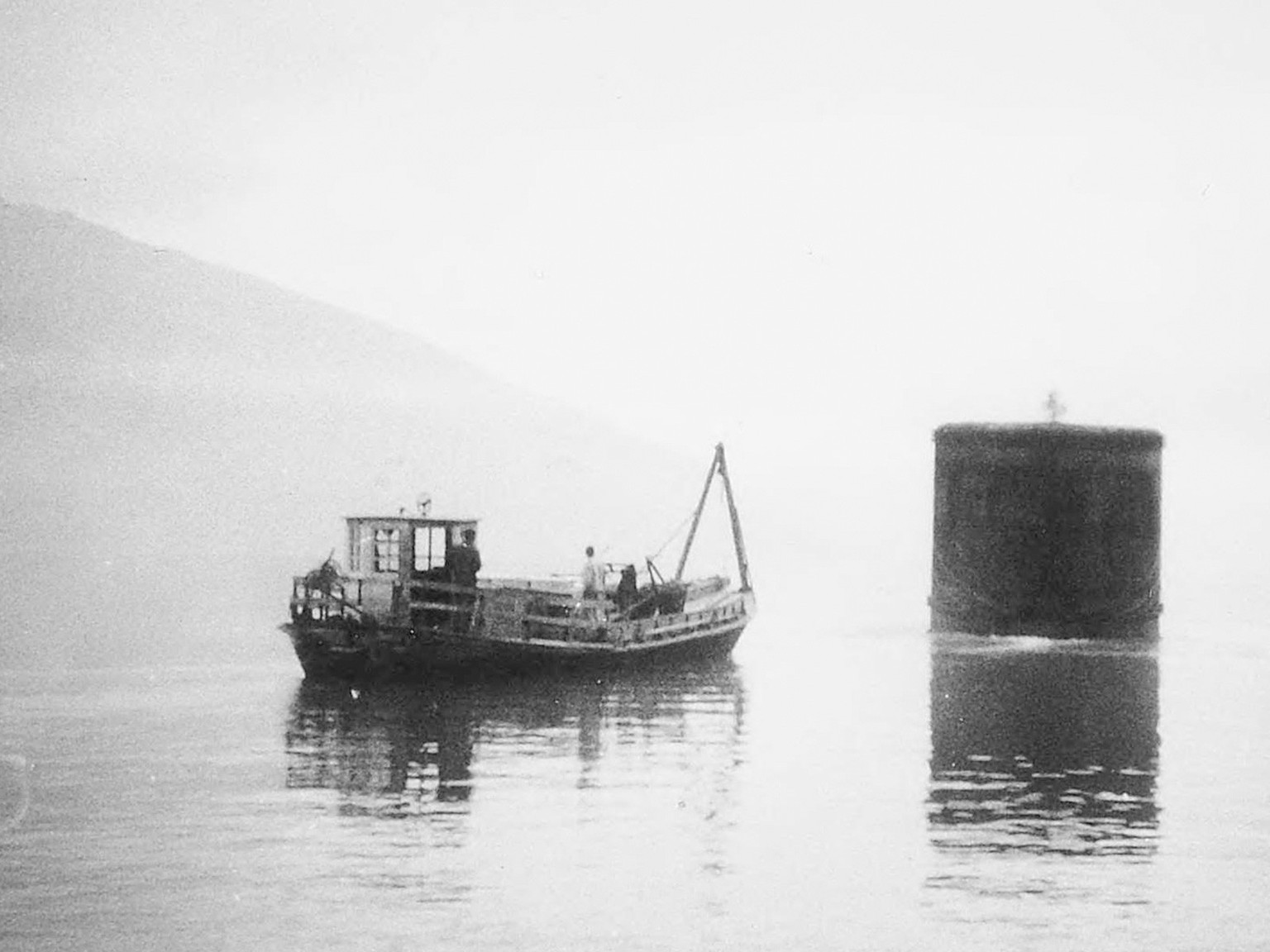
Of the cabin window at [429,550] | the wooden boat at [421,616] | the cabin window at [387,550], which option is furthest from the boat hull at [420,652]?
the cabin window at [429,550]

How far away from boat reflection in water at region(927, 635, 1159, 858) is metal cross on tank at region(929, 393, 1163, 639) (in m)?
1.15

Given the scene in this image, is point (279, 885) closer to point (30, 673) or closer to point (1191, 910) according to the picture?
point (1191, 910)

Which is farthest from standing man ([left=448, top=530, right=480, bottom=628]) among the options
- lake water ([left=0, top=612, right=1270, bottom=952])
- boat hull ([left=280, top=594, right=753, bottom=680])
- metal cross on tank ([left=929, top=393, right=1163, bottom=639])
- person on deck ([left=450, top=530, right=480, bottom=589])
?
metal cross on tank ([left=929, top=393, right=1163, bottom=639])

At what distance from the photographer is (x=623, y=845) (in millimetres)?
18031

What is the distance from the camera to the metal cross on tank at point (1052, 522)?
4266 cm

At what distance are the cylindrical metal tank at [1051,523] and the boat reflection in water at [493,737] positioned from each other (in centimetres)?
770

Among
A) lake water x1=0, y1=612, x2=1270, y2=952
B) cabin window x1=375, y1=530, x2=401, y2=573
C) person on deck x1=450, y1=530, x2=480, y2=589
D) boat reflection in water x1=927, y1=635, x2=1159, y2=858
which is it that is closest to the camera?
lake water x1=0, y1=612, x2=1270, y2=952

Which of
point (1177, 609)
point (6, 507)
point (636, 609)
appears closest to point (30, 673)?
point (636, 609)

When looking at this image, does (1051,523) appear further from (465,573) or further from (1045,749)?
(1045,749)

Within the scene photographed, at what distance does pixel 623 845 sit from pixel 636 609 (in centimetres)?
2482

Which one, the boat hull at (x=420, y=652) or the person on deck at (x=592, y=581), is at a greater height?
the person on deck at (x=592, y=581)

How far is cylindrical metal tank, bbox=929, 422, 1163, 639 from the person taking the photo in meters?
42.7

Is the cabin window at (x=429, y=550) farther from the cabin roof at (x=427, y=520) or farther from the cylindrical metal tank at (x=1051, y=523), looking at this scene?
the cylindrical metal tank at (x=1051, y=523)

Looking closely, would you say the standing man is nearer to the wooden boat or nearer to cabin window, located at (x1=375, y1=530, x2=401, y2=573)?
the wooden boat
